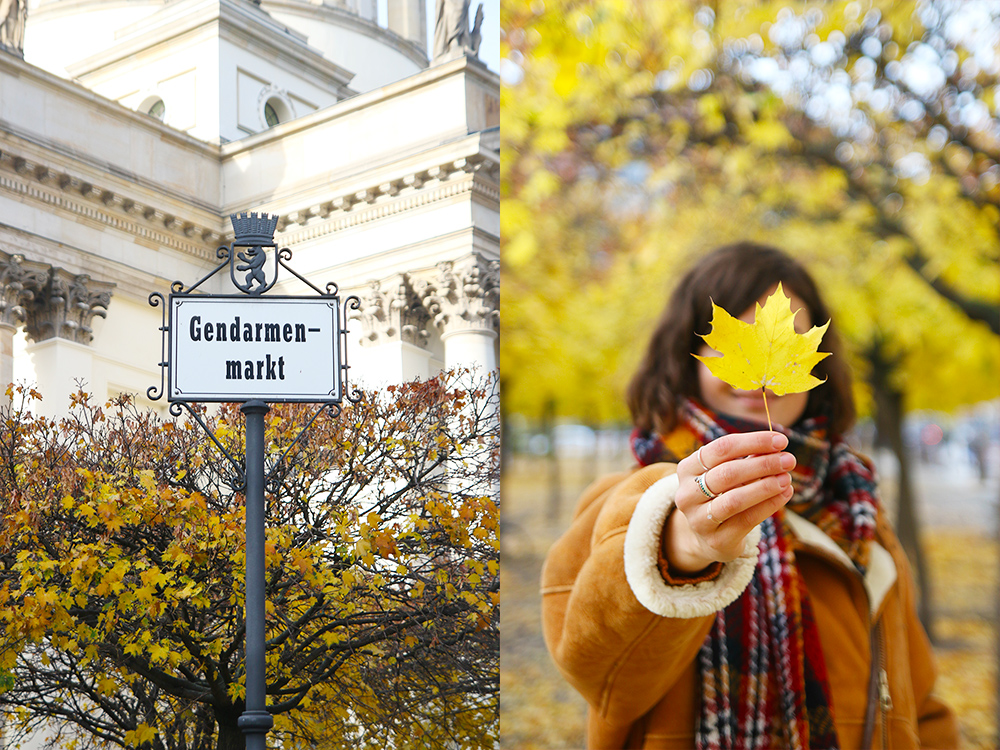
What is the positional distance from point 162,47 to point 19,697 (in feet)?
4.58

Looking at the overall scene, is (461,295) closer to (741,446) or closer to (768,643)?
(768,643)

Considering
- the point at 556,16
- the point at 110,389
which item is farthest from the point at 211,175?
the point at 556,16

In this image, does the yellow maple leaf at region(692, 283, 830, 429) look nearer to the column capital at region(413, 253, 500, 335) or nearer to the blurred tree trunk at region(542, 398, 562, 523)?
the column capital at region(413, 253, 500, 335)

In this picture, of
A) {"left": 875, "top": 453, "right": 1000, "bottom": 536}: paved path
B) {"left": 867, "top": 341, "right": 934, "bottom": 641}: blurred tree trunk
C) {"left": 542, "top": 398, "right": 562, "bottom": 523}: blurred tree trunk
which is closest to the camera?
{"left": 867, "top": 341, "right": 934, "bottom": 641}: blurred tree trunk

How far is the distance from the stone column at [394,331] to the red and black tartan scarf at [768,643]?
2.72 ft

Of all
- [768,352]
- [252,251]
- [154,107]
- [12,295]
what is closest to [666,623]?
[768,352]

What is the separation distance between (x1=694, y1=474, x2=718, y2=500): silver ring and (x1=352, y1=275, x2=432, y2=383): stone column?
131 cm

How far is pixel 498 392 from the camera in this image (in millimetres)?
2211

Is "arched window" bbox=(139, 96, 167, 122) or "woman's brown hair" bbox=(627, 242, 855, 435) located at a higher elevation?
"arched window" bbox=(139, 96, 167, 122)

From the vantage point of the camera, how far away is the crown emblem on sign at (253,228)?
6.76 feet

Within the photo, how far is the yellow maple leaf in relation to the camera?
765 mm

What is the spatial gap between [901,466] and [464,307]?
2.92m

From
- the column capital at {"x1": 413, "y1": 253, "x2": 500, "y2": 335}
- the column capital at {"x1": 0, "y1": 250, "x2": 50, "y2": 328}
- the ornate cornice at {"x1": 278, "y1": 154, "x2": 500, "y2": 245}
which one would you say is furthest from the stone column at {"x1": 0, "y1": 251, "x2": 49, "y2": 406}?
the column capital at {"x1": 413, "y1": 253, "x2": 500, "y2": 335}

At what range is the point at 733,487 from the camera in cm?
81
